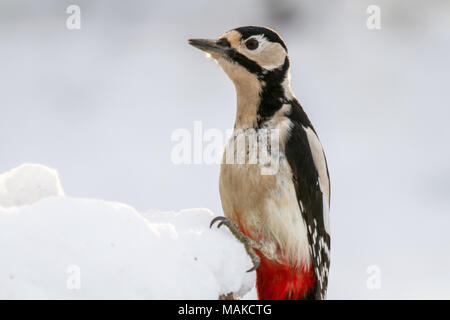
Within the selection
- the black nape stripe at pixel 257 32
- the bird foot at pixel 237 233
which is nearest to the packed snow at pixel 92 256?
the bird foot at pixel 237 233

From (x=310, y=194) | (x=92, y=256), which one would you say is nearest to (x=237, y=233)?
(x=310, y=194)

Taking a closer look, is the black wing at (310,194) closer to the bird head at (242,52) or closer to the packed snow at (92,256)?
the bird head at (242,52)

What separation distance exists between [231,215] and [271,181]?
0.26 meters

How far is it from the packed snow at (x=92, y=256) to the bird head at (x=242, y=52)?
4.28ft

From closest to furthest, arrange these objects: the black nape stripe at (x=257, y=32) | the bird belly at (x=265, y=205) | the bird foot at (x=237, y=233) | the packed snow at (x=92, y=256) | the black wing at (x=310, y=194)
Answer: the packed snow at (x=92, y=256) < the bird foot at (x=237, y=233) < the bird belly at (x=265, y=205) < the black wing at (x=310, y=194) < the black nape stripe at (x=257, y=32)

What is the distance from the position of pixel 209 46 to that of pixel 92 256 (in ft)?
5.33

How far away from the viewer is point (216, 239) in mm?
1878

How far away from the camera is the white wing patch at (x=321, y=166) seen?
2889mm

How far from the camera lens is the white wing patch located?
2.89 m

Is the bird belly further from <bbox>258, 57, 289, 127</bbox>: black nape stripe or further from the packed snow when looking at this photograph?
the packed snow
